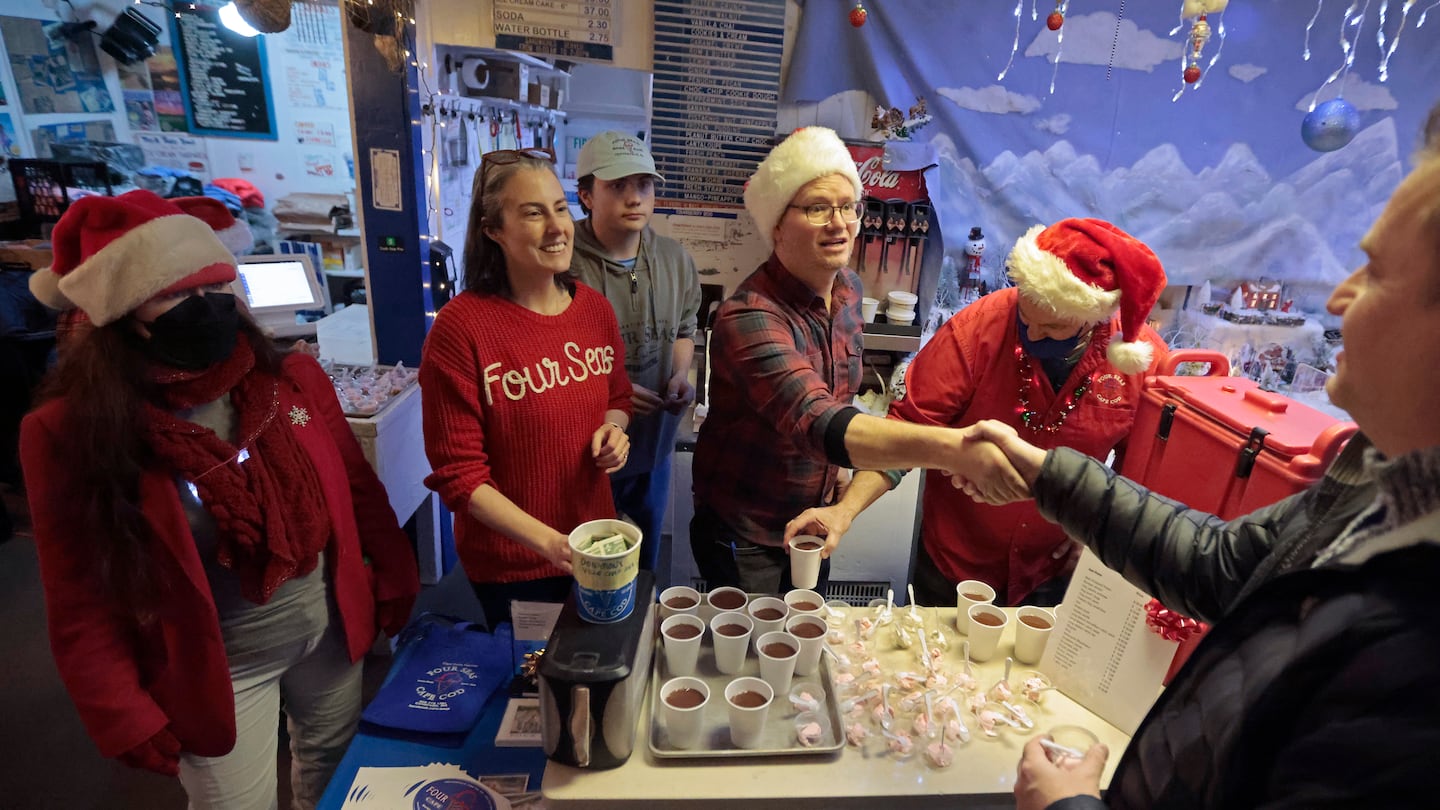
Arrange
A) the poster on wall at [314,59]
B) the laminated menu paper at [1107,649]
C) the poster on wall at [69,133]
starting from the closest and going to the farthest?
the laminated menu paper at [1107,649] < the poster on wall at [69,133] < the poster on wall at [314,59]

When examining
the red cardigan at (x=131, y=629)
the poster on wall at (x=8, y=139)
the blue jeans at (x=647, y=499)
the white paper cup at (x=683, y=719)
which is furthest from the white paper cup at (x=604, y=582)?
the poster on wall at (x=8, y=139)

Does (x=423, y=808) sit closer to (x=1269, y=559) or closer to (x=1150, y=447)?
(x=1269, y=559)

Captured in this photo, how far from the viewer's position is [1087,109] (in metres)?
3.05

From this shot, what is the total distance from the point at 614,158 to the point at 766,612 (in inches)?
59.2

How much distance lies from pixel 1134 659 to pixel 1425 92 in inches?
132

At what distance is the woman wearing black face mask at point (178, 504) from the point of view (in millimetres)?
1273

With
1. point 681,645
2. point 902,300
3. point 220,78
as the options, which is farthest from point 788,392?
point 220,78

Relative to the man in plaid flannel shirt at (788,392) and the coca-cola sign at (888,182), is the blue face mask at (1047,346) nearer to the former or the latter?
the man in plaid flannel shirt at (788,392)

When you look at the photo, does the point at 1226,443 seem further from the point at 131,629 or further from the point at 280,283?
the point at 280,283

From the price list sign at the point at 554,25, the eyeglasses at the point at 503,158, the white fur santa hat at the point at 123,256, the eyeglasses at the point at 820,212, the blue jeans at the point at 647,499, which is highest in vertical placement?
the price list sign at the point at 554,25

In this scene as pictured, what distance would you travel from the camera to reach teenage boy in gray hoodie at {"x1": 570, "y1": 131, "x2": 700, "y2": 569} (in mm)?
2268

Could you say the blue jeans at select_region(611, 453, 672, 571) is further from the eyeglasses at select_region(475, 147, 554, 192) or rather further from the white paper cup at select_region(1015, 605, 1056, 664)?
the white paper cup at select_region(1015, 605, 1056, 664)

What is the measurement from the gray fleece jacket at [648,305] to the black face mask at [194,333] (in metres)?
1.02

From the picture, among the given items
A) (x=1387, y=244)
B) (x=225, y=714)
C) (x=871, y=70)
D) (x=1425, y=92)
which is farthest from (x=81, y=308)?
(x=1425, y=92)
